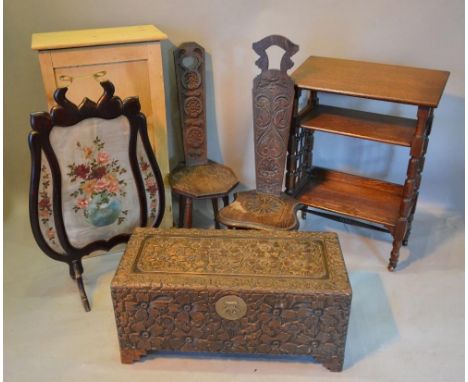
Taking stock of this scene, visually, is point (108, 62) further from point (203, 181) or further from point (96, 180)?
point (203, 181)

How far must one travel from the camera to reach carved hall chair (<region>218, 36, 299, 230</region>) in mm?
2051

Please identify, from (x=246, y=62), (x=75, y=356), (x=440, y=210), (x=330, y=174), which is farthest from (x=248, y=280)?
(x=440, y=210)

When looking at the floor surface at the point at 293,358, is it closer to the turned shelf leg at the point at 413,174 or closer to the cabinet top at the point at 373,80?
the turned shelf leg at the point at 413,174

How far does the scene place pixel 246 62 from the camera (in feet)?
7.98

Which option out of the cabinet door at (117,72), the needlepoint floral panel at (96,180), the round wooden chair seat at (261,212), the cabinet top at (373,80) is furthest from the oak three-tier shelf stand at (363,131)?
the needlepoint floral panel at (96,180)

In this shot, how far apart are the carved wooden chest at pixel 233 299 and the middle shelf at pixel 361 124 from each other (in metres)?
0.53

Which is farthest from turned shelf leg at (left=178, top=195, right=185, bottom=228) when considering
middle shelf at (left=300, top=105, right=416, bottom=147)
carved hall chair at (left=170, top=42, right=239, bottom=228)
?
middle shelf at (left=300, top=105, right=416, bottom=147)

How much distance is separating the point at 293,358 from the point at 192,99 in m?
1.24

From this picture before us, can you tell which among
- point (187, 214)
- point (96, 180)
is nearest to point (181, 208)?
point (187, 214)

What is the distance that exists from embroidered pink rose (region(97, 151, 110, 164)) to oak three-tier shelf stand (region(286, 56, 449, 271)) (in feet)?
2.66

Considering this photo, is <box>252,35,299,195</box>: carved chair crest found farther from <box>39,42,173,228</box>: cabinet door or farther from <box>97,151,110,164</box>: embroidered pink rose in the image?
<box>97,151,110,164</box>: embroidered pink rose

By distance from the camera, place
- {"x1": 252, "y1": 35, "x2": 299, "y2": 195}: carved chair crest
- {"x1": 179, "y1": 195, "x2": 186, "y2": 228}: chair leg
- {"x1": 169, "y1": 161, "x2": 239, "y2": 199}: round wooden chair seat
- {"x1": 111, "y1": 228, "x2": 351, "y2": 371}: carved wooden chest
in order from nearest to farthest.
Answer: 1. {"x1": 111, "y1": 228, "x2": 351, "y2": 371}: carved wooden chest
2. {"x1": 252, "y1": 35, "x2": 299, "y2": 195}: carved chair crest
3. {"x1": 169, "y1": 161, "x2": 239, "y2": 199}: round wooden chair seat
4. {"x1": 179, "y1": 195, "x2": 186, "y2": 228}: chair leg

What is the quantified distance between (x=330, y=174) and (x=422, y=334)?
91 centimetres

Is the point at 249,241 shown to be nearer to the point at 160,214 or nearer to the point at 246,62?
the point at 160,214
